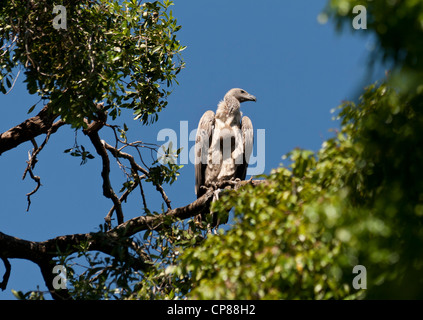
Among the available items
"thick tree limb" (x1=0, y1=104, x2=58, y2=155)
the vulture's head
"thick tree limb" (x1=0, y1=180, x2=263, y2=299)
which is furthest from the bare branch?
the vulture's head

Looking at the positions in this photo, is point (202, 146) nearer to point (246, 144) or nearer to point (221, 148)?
point (221, 148)

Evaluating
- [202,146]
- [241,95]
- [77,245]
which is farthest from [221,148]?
[77,245]

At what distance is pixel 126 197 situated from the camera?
8641mm

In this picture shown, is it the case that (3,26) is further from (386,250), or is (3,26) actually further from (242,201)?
(386,250)

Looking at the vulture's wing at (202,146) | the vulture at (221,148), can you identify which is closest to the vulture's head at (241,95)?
the vulture at (221,148)

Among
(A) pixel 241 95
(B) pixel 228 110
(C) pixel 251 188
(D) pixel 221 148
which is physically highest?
(A) pixel 241 95

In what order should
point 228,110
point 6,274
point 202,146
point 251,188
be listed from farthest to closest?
point 228,110 → point 202,146 → point 6,274 → point 251,188

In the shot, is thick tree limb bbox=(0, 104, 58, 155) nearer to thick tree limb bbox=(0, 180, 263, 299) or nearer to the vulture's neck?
thick tree limb bbox=(0, 180, 263, 299)

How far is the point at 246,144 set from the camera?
9930mm

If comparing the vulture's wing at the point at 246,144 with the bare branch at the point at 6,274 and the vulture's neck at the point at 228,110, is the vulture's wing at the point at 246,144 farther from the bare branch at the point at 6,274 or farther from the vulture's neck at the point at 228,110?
the bare branch at the point at 6,274

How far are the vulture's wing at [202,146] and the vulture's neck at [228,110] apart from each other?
23 centimetres

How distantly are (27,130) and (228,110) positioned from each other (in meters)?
3.61

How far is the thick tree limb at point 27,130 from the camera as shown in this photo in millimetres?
7864
